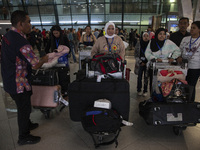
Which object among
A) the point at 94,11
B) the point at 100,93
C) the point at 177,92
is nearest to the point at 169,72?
the point at 177,92

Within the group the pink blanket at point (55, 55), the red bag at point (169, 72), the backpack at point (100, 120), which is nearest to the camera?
the backpack at point (100, 120)

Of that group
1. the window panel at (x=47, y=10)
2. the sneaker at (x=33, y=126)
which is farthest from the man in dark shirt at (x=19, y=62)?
the window panel at (x=47, y=10)

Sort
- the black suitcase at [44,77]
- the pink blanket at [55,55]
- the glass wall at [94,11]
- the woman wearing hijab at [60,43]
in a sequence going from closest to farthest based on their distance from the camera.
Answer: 1. the black suitcase at [44,77]
2. the pink blanket at [55,55]
3. the woman wearing hijab at [60,43]
4. the glass wall at [94,11]

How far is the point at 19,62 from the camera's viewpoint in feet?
6.06

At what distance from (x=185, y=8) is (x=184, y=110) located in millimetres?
7629

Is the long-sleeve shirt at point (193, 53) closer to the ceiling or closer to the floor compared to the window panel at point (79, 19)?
closer to the floor

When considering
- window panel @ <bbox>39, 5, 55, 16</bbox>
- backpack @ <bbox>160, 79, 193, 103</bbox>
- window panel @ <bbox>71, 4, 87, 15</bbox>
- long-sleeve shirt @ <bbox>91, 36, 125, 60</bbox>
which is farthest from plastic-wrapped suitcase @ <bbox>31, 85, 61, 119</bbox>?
window panel @ <bbox>39, 5, 55, 16</bbox>

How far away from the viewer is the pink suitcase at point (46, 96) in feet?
8.00

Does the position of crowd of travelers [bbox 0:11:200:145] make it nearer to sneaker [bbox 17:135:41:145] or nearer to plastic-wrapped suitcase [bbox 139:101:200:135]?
sneaker [bbox 17:135:41:145]

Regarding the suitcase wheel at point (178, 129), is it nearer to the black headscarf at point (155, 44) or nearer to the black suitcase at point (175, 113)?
the black suitcase at point (175, 113)

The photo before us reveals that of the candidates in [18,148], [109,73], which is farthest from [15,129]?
[109,73]

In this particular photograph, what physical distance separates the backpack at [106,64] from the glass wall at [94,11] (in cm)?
1405

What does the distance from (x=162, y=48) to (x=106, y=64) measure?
3.87 feet

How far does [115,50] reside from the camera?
2904 mm
